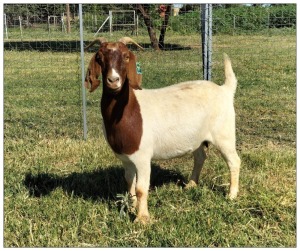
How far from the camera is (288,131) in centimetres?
616

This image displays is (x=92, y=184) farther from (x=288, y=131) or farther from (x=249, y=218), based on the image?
(x=288, y=131)

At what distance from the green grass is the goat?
286mm

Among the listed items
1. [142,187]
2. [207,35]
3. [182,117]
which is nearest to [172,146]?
[182,117]

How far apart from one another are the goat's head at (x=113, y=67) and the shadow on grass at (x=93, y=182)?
54.9 inches

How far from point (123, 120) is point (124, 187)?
1192mm

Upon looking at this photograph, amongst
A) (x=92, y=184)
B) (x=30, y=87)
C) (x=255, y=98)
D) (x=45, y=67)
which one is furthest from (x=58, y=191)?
(x=45, y=67)

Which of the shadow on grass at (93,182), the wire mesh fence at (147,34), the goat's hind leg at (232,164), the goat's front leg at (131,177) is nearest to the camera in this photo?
the goat's front leg at (131,177)

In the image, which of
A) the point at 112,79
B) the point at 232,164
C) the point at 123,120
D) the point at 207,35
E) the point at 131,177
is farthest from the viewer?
the point at 207,35

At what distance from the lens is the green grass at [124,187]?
3418 millimetres

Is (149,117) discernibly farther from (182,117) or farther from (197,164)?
(197,164)

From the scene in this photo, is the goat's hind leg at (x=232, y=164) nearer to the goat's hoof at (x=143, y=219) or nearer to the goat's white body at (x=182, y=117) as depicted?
the goat's white body at (x=182, y=117)

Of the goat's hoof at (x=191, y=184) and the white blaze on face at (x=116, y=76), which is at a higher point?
the white blaze on face at (x=116, y=76)

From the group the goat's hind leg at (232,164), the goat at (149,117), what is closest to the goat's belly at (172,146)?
the goat at (149,117)

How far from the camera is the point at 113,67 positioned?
9.88 ft
